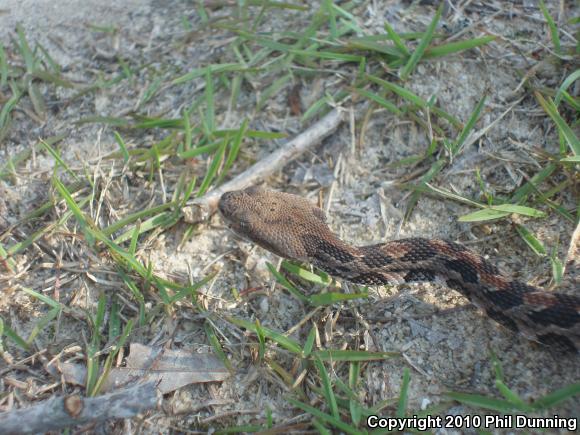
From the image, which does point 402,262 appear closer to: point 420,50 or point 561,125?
point 561,125

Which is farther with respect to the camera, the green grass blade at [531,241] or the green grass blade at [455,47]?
the green grass blade at [455,47]

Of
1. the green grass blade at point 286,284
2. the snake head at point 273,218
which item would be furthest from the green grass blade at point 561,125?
the green grass blade at point 286,284

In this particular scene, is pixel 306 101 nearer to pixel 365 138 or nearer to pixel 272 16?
pixel 365 138

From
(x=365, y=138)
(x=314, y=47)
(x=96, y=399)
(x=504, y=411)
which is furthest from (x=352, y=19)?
(x=96, y=399)

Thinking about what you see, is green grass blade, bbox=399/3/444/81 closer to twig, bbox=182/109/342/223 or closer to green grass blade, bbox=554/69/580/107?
twig, bbox=182/109/342/223

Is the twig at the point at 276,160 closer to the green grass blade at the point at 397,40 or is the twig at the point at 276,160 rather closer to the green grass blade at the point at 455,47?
the green grass blade at the point at 397,40

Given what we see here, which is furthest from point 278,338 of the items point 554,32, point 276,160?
point 554,32
